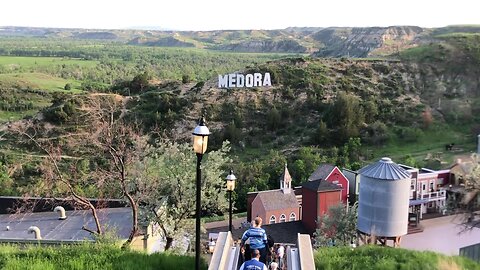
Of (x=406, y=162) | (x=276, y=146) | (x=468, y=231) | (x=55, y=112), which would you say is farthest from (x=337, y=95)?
(x=468, y=231)

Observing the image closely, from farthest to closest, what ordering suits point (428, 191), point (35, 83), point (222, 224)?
point (35, 83), point (222, 224), point (428, 191)

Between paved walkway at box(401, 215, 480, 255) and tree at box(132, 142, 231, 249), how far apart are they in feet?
41.7

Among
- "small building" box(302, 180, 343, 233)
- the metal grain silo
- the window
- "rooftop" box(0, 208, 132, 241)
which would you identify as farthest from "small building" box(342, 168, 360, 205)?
"rooftop" box(0, 208, 132, 241)

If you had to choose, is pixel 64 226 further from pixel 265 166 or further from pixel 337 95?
pixel 337 95

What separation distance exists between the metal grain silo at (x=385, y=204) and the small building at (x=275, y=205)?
1168cm

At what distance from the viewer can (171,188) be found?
46.2ft

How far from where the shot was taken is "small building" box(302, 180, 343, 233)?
23.8 m

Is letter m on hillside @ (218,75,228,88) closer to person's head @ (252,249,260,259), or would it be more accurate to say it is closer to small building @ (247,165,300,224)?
small building @ (247,165,300,224)

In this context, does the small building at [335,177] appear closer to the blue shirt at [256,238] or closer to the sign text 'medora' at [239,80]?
the blue shirt at [256,238]

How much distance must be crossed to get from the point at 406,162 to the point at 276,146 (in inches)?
624

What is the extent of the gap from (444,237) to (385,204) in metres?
9.48

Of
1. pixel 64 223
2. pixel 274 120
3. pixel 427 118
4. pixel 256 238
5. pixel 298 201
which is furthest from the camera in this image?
pixel 427 118

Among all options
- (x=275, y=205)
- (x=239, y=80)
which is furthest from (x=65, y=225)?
(x=239, y=80)

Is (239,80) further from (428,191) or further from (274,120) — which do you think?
(428,191)
